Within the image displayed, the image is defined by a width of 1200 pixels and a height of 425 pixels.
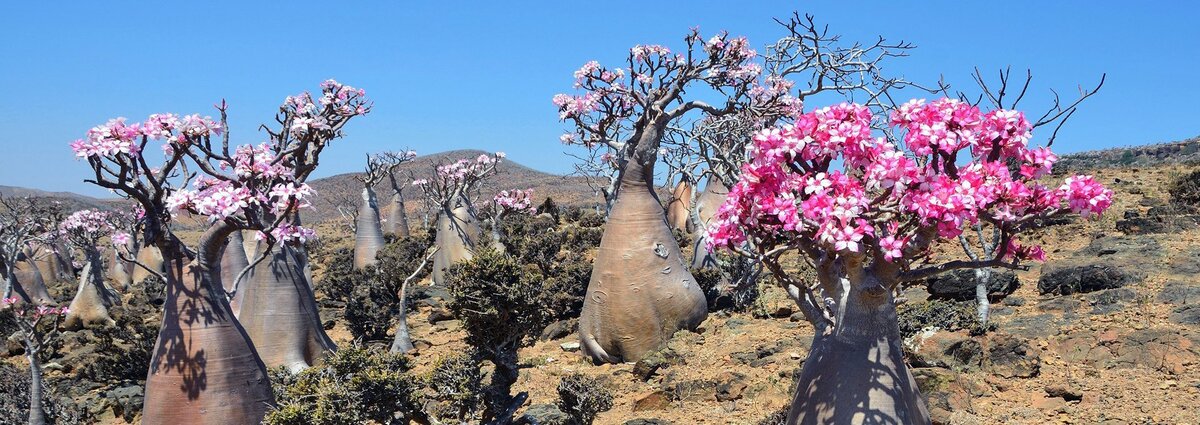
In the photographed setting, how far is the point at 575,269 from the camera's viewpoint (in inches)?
411

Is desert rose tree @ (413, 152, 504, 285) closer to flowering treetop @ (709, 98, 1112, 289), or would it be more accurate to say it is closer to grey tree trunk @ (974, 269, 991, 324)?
grey tree trunk @ (974, 269, 991, 324)

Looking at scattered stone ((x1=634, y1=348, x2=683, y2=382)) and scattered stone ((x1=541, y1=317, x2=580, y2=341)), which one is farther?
scattered stone ((x1=541, y1=317, x2=580, y2=341))

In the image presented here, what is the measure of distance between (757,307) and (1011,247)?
5590 millimetres

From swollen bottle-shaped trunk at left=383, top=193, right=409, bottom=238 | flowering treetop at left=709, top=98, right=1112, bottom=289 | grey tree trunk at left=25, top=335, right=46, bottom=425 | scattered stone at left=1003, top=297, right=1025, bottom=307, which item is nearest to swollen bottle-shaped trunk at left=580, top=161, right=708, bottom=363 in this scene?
scattered stone at left=1003, top=297, right=1025, bottom=307

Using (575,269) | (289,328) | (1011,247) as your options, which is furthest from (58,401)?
(1011,247)

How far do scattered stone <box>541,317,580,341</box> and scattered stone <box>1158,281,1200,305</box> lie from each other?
5484 mm

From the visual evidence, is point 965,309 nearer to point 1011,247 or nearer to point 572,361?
point 572,361

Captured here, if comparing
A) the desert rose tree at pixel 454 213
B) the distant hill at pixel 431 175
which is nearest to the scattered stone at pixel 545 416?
the desert rose tree at pixel 454 213

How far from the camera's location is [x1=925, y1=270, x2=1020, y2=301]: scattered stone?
7.53 m

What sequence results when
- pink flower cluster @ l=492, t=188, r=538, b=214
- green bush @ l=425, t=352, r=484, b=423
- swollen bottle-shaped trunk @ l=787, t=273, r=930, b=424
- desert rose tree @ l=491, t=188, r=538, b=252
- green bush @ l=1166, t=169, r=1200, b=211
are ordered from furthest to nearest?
1. pink flower cluster @ l=492, t=188, r=538, b=214
2. desert rose tree @ l=491, t=188, r=538, b=252
3. green bush @ l=1166, t=169, r=1200, b=211
4. green bush @ l=425, t=352, r=484, b=423
5. swollen bottle-shaped trunk @ l=787, t=273, r=930, b=424

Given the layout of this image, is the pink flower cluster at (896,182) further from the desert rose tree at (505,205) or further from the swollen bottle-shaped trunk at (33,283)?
the swollen bottle-shaped trunk at (33,283)

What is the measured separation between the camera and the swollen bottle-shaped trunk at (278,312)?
7004mm

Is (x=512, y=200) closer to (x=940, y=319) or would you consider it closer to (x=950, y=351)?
(x=940, y=319)

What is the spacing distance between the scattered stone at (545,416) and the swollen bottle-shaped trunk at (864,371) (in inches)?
75.8
